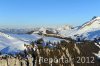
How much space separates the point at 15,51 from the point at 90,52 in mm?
69860

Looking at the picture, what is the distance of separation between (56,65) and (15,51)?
54.9 ft

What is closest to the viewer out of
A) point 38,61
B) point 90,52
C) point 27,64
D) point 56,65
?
point 27,64

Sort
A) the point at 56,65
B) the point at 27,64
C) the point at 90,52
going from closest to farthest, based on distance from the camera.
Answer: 1. the point at 27,64
2. the point at 56,65
3. the point at 90,52

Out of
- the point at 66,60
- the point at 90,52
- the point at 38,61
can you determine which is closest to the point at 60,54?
the point at 66,60

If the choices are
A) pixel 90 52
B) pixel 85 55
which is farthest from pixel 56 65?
pixel 90 52

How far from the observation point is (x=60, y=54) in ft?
505

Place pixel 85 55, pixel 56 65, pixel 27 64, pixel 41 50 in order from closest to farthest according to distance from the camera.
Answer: pixel 27 64, pixel 56 65, pixel 41 50, pixel 85 55

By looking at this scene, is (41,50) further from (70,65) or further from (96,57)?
(96,57)

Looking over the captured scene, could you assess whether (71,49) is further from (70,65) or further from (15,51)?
(15,51)

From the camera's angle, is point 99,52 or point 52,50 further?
point 99,52

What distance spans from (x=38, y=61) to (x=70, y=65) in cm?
2901

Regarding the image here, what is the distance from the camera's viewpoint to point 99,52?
196 metres

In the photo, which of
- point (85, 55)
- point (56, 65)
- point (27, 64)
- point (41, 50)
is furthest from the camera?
point (85, 55)

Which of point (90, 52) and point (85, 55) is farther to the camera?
point (90, 52)
